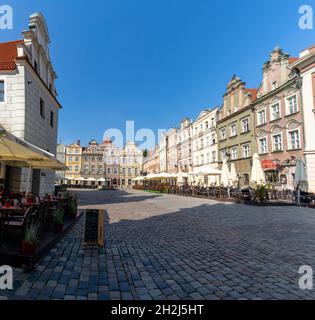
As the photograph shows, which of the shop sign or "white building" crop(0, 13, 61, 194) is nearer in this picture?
"white building" crop(0, 13, 61, 194)

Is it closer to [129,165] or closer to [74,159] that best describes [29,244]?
[74,159]

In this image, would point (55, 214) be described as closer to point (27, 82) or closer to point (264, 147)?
point (27, 82)

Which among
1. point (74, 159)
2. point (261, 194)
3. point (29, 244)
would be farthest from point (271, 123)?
point (74, 159)

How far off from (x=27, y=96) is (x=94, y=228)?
10.5 m

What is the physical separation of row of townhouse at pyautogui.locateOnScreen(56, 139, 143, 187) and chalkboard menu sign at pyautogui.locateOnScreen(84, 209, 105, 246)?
58873 millimetres

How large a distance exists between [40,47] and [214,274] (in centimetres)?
1773

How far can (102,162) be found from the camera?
67812 millimetres

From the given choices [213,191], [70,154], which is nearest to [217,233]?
[213,191]

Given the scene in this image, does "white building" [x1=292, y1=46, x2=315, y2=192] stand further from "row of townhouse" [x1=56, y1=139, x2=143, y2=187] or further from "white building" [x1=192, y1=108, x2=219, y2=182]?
"row of townhouse" [x1=56, y1=139, x2=143, y2=187]

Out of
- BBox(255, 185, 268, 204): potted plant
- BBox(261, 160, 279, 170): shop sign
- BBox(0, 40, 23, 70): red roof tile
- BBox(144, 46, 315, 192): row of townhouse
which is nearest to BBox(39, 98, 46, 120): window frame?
BBox(0, 40, 23, 70): red roof tile

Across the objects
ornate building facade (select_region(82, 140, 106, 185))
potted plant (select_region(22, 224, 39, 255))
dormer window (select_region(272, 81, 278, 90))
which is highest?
dormer window (select_region(272, 81, 278, 90))

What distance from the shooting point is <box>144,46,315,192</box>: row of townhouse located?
20.3 meters

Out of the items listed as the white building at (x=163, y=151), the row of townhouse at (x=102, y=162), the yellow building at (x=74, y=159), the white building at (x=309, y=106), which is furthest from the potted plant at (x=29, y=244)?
the yellow building at (x=74, y=159)

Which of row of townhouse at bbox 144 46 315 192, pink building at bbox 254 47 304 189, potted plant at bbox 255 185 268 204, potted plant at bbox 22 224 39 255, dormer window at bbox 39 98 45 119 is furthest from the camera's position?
pink building at bbox 254 47 304 189
